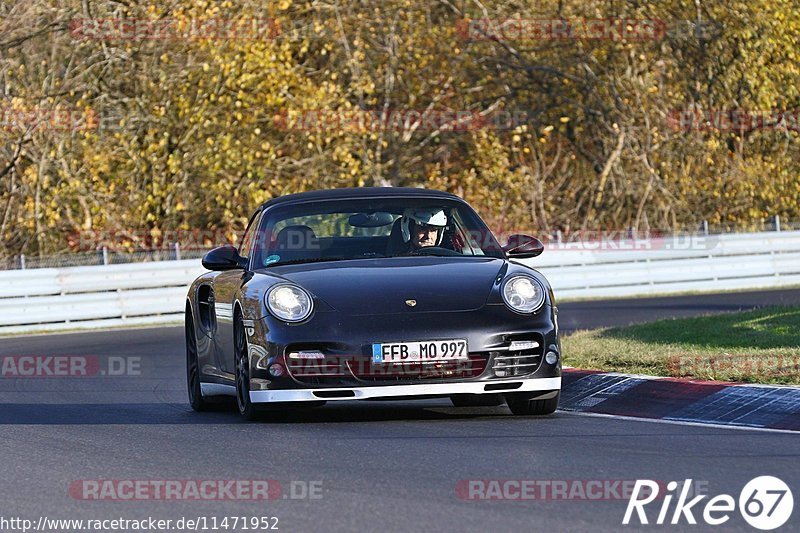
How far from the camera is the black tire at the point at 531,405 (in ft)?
31.0

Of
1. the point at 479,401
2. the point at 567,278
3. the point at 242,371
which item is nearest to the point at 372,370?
the point at 242,371

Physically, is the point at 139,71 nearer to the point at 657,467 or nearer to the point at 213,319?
the point at 213,319

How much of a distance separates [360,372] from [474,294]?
81cm

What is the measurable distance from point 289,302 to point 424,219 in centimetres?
156

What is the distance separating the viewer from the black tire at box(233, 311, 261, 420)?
370 inches

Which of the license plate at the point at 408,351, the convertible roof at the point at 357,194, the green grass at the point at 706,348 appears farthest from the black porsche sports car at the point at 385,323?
the green grass at the point at 706,348

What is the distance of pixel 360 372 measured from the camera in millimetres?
8922

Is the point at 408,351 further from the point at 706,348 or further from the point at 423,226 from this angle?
the point at 706,348

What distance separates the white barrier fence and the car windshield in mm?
15615

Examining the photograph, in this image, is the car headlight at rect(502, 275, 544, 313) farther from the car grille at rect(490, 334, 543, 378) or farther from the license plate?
the license plate

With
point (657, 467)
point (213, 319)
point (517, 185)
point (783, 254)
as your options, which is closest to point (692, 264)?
point (783, 254)

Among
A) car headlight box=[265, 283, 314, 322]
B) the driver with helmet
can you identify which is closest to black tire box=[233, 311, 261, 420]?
car headlight box=[265, 283, 314, 322]

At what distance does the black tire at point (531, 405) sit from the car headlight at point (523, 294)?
1.83 feet

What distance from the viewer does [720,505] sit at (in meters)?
6.04
